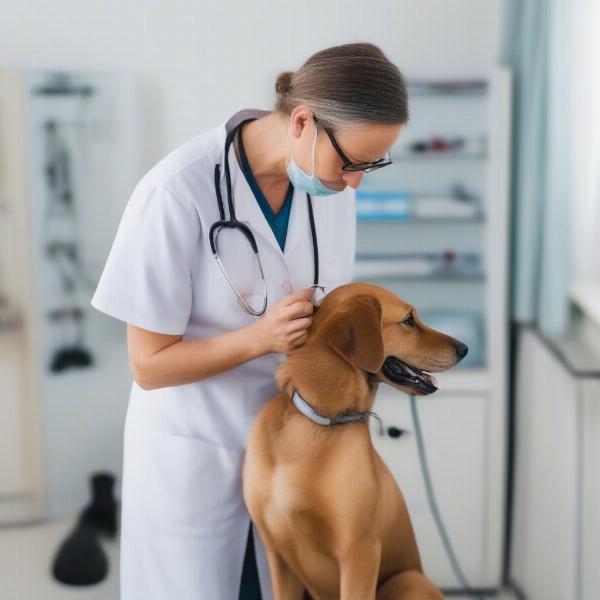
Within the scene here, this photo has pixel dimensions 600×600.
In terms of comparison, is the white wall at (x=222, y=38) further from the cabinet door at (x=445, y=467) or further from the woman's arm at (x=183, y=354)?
the woman's arm at (x=183, y=354)

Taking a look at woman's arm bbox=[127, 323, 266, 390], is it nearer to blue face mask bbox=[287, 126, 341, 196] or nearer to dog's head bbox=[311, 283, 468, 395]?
dog's head bbox=[311, 283, 468, 395]

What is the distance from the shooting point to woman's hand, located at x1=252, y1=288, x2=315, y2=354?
118 centimetres

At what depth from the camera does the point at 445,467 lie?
2996 millimetres

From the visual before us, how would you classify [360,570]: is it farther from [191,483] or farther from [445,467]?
[445,467]

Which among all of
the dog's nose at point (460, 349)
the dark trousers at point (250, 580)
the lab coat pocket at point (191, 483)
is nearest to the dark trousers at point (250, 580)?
the dark trousers at point (250, 580)

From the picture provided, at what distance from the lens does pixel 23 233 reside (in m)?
3.15

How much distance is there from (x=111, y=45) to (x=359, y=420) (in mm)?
2344

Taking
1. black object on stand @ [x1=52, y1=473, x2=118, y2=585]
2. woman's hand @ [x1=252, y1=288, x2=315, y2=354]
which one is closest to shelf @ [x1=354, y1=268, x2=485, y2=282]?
black object on stand @ [x1=52, y1=473, x2=118, y2=585]

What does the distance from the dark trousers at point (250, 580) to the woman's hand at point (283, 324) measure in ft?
1.40

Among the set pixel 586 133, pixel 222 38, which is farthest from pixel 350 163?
pixel 222 38

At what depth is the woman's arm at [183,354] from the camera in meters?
1.21

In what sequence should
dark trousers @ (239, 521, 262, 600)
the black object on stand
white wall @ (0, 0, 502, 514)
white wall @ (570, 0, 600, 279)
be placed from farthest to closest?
white wall @ (0, 0, 502, 514), the black object on stand, white wall @ (570, 0, 600, 279), dark trousers @ (239, 521, 262, 600)

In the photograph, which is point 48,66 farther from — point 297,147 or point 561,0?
point 297,147

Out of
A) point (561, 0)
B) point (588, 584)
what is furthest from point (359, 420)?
point (561, 0)
